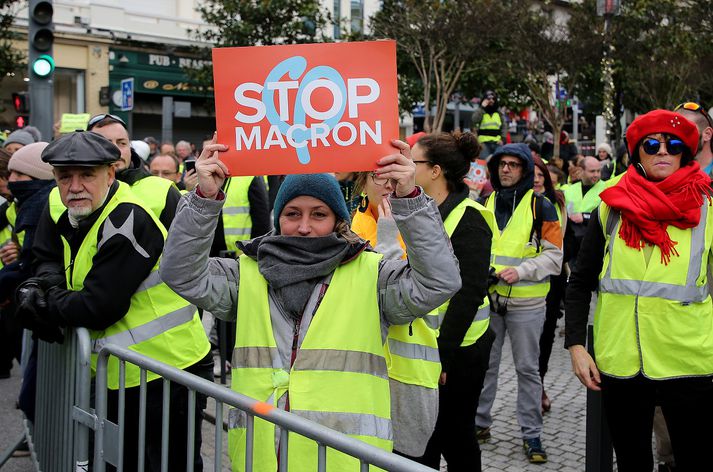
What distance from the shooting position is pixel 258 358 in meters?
2.55

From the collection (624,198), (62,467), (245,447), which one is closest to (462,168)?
(624,198)

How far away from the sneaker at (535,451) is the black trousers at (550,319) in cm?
91

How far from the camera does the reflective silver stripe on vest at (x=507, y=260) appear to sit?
5195 mm

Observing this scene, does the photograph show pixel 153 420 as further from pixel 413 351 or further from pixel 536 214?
pixel 536 214

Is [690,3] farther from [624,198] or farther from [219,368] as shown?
[624,198]

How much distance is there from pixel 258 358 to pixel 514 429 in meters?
3.47

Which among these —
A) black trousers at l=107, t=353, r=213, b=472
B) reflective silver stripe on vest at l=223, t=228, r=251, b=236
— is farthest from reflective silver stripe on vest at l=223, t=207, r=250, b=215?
black trousers at l=107, t=353, r=213, b=472

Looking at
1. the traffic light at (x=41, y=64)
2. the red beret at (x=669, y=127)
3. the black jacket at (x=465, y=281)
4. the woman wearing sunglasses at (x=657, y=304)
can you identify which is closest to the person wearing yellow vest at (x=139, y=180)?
the black jacket at (x=465, y=281)

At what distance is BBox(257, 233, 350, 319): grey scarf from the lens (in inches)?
100

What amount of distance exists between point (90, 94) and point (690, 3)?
18.9 m

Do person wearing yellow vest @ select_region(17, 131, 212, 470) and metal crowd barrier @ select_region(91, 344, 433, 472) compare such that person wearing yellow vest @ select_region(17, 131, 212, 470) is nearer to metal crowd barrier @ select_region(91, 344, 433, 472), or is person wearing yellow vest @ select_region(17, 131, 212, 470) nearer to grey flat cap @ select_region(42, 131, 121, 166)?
grey flat cap @ select_region(42, 131, 121, 166)

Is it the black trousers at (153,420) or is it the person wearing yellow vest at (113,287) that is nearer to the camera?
the person wearing yellow vest at (113,287)

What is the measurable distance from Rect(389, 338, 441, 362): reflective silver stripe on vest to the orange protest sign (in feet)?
2.57

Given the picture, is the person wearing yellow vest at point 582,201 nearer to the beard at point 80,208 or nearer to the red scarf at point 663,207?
the red scarf at point 663,207
